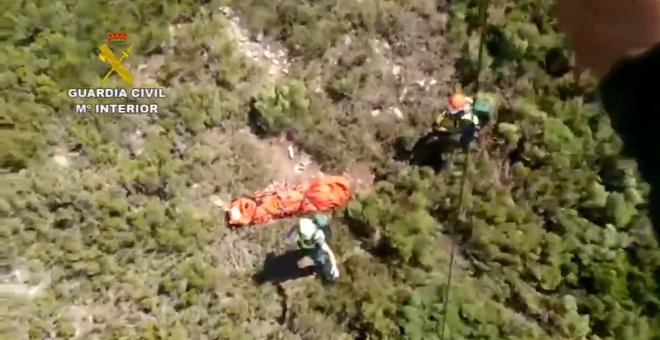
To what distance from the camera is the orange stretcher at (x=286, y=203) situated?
416 centimetres

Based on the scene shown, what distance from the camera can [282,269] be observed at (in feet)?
13.5

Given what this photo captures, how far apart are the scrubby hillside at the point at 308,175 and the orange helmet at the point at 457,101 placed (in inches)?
5.9

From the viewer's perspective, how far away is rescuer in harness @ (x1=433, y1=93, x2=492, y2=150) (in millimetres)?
4168

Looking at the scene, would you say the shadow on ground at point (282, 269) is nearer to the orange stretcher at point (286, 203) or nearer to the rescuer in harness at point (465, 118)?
the orange stretcher at point (286, 203)

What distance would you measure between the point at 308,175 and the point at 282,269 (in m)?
0.55

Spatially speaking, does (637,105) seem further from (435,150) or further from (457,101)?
(435,150)

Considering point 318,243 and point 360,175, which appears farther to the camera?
point 360,175

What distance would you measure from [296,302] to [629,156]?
6.57ft

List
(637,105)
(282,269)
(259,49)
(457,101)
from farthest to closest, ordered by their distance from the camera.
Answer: (259,49) → (637,105) → (457,101) → (282,269)

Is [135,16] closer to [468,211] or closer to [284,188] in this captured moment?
[284,188]

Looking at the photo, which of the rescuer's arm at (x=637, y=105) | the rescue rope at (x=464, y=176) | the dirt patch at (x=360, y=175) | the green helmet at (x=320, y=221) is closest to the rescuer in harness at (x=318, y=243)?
the green helmet at (x=320, y=221)

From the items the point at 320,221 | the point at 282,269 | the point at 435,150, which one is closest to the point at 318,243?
the point at 320,221

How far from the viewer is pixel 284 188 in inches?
167

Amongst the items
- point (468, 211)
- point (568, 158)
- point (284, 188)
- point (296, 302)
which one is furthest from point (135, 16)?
point (568, 158)
